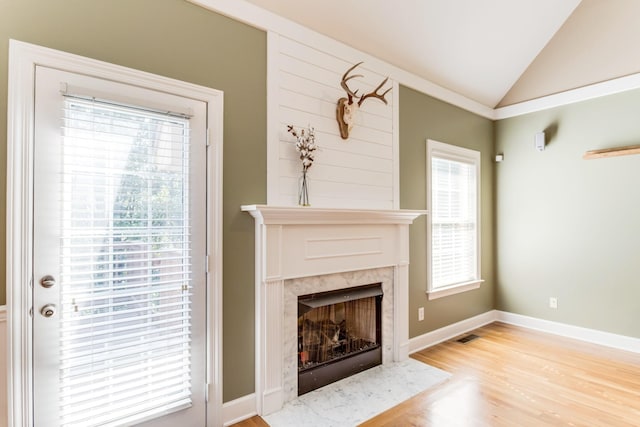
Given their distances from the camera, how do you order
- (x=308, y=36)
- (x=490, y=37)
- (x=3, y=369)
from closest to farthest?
(x=3, y=369)
(x=308, y=36)
(x=490, y=37)

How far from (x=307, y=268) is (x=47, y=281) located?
1.56 m

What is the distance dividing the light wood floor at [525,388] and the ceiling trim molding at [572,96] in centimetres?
268

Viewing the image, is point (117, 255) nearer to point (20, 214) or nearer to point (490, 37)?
point (20, 214)

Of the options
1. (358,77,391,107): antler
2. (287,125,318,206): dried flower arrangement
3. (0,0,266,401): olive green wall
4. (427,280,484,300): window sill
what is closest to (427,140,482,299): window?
(427,280,484,300): window sill

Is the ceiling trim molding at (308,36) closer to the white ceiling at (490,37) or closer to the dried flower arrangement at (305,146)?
the white ceiling at (490,37)

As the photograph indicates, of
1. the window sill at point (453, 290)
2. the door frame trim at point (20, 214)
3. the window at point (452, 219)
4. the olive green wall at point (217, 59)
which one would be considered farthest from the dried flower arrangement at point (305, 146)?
the window sill at point (453, 290)

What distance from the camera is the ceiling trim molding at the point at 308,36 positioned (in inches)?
91.6

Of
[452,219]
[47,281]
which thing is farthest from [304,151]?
[452,219]

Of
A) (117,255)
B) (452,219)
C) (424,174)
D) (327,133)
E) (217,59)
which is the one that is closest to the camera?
(117,255)

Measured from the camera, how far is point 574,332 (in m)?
Answer: 3.92

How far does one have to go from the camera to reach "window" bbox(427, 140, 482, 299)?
382 cm

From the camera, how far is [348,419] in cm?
232

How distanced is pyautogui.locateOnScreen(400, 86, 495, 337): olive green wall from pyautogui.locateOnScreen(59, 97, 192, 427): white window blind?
88.0 inches

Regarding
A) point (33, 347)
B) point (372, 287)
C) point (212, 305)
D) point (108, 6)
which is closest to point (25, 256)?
point (33, 347)
